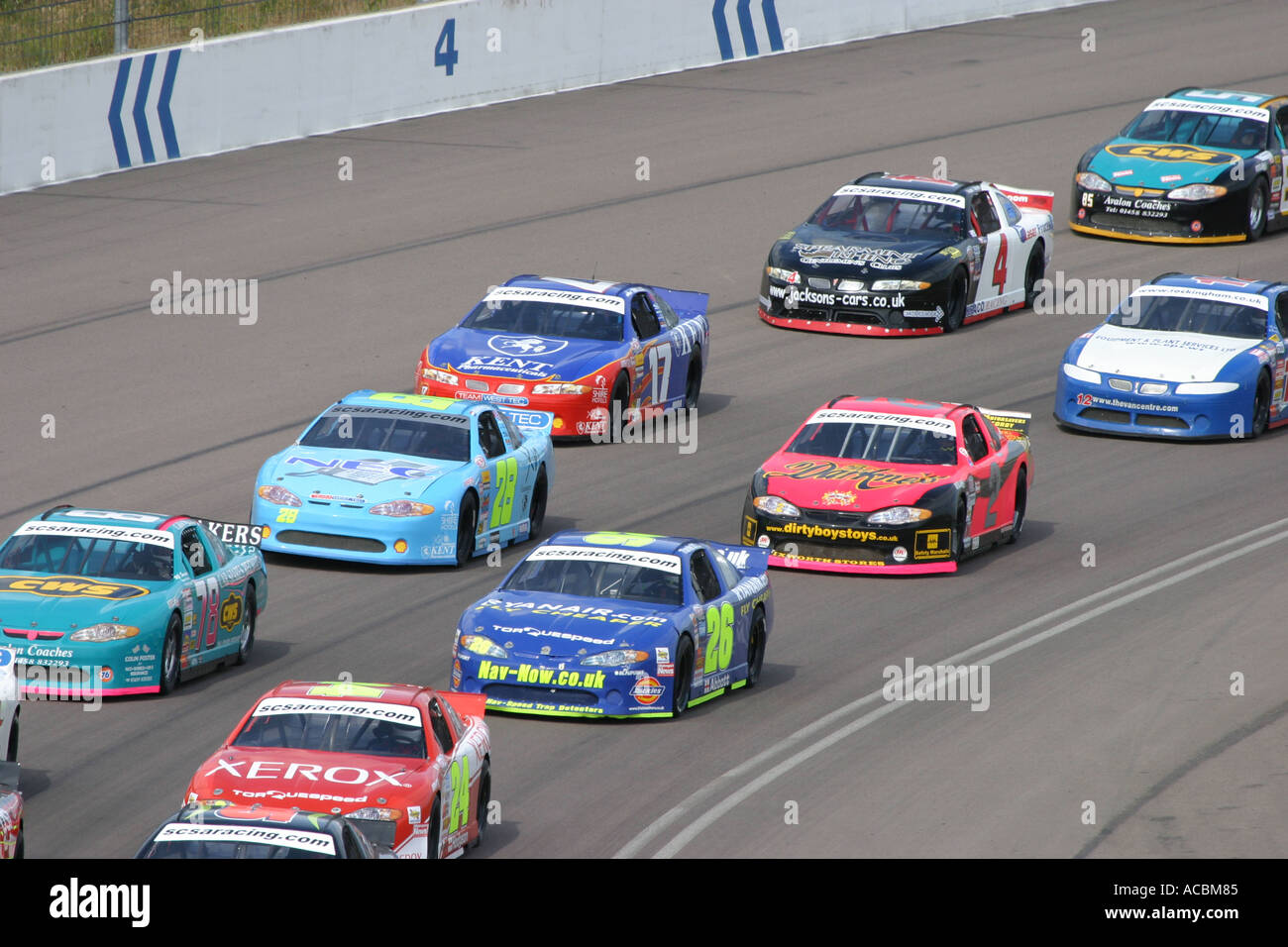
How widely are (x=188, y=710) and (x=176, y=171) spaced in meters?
18.8

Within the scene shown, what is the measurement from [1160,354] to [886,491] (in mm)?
6372

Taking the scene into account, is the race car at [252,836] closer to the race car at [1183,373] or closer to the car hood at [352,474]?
the car hood at [352,474]

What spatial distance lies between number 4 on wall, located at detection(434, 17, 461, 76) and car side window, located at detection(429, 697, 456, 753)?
24.9 metres

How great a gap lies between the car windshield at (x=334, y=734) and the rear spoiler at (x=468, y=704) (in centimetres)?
76

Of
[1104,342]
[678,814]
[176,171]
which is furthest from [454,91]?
[678,814]

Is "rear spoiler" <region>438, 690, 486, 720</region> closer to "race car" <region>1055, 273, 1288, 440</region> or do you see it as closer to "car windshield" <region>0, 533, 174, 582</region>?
"car windshield" <region>0, 533, 174, 582</region>

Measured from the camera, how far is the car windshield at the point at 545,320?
25.3 m

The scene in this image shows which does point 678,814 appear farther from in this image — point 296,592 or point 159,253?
point 159,253

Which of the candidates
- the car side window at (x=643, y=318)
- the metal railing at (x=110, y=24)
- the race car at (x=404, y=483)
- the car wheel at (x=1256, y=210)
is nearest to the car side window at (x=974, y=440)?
the race car at (x=404, y=483)

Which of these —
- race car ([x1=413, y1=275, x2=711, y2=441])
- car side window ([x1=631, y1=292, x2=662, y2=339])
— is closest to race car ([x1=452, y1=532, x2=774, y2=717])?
race car ([x1=413, y1=275, x2=711, y2=441])

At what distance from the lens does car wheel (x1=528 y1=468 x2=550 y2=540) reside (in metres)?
21.8

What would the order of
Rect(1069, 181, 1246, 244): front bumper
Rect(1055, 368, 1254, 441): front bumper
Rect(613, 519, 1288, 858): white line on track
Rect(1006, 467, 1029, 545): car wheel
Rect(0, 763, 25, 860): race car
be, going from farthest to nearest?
1. Rect(1069, 181, 1246, 244): front bumper
2. Rect(1055, 368, 1254, 441): front bumper
3. Rect(1006, 467, 1029, 545): car wheel
4. Rect(613, 519, 1288, 858): white line on track
5. Rect(0, 763, 25, 860): race car

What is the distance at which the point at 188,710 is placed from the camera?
16.3 meters

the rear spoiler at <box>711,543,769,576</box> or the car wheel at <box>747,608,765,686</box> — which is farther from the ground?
the rear spoiler at <box>711,543,769,576</box>
